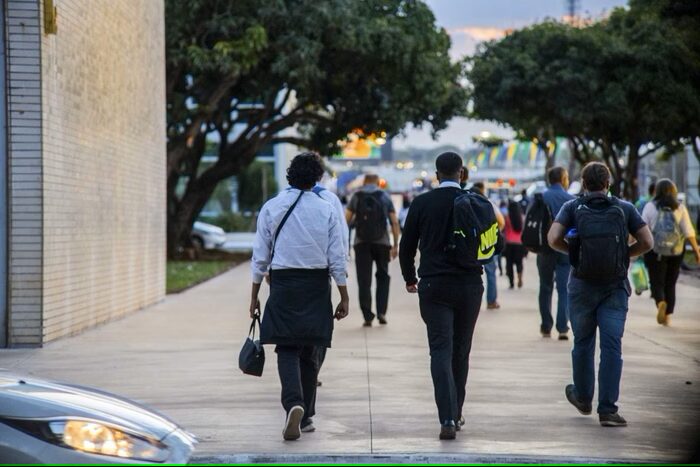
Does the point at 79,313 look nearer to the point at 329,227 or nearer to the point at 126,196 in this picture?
the point at 126,196

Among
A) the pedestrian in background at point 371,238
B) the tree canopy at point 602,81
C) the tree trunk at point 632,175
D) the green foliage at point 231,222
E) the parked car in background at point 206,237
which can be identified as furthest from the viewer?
the green foliage at point 231,222

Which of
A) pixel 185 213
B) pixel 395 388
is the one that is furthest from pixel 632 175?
pixel 395 388

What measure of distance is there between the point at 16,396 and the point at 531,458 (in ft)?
10.6

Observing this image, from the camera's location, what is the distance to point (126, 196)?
17.3 m

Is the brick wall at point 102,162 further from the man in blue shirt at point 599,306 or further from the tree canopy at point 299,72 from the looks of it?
the tree canopy at point 299,72

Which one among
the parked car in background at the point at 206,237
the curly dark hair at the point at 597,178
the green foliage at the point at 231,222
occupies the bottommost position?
the green foliage at the point at 231,222

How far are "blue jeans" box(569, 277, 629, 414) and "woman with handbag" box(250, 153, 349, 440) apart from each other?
1639mm

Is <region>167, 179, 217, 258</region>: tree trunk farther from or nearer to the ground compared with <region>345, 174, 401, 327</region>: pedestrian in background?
nearer to the ground

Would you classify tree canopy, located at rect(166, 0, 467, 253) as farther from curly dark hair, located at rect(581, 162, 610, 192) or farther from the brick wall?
curly dark hair, located at rect(581, 162, 610, 192)

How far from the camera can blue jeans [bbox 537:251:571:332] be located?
13555 millimetres

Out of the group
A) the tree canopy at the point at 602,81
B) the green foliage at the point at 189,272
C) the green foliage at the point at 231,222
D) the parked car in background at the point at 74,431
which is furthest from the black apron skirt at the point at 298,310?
the green foliage at the point at 231,222

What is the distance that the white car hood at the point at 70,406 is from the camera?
17.6 ft

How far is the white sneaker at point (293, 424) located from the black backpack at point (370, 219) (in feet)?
24.5

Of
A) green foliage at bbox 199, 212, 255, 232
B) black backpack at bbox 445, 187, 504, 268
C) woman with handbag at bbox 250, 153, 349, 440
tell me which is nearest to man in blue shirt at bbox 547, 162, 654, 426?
black backpack at bbox 445, 187, 504, 268
